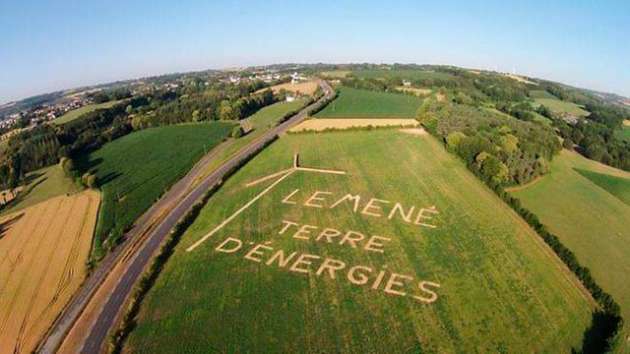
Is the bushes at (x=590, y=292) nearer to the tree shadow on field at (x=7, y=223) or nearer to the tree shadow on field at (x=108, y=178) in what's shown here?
the tree shadow on field at (x=108, y=178)

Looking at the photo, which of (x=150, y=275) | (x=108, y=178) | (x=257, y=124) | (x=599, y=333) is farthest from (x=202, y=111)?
(x=599, y=333)

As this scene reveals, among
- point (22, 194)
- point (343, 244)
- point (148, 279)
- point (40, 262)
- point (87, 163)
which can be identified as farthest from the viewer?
point (87, 163)

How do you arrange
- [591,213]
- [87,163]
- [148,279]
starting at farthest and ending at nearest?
[87,163]
[591,213]
[148,279]

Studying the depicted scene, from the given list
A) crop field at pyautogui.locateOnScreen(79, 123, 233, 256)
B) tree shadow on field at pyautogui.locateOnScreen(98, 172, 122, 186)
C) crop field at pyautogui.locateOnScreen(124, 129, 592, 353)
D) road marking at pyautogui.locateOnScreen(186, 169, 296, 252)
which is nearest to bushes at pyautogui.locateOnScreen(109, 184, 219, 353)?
crop field at pyautogui.locateOnScreen(124, 129, 592, 353)

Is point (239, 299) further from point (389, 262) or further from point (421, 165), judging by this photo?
point (421, 165)

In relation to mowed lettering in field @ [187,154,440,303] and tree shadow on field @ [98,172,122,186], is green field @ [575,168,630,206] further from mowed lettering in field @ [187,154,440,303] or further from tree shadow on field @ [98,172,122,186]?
tree shadow on field @ [98,172,122,186]

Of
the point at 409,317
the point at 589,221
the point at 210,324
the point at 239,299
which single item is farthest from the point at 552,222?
the point at 210,324

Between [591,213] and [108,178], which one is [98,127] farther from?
[591,213]
